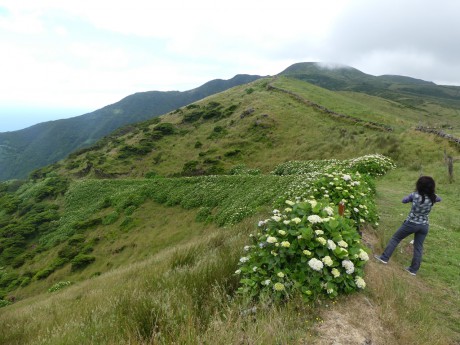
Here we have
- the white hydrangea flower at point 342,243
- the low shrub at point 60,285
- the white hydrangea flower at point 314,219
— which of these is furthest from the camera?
the low shrub at point 60,285

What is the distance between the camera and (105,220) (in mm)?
28734

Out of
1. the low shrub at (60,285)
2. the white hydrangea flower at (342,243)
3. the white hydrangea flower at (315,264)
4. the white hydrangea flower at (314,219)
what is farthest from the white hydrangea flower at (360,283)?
the low shrub at (60,285)

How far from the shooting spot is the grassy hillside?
14.0 feet

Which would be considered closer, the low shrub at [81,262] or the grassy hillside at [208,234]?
the grassy hillside at [208,234]

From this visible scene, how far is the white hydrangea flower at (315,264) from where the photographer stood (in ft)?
14.2

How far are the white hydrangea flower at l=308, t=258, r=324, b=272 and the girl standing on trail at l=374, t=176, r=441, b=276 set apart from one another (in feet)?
12.6

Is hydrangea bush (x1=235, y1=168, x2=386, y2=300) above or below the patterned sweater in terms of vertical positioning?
above

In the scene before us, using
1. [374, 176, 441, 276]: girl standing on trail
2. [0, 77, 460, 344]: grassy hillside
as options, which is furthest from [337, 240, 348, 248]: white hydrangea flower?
[374, 176, 441, 276]: girl standing on trail

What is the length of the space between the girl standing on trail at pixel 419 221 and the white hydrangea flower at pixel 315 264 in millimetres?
3839

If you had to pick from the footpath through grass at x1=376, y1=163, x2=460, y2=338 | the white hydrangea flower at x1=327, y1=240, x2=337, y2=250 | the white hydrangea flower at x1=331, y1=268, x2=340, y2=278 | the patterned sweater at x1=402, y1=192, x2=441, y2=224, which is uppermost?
the white hydrangea flower at x1=327, y1=240, x2=337, y2=250

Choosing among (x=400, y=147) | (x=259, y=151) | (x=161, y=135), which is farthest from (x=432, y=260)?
(x=161, y=135)

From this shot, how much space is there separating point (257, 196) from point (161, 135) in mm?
41643

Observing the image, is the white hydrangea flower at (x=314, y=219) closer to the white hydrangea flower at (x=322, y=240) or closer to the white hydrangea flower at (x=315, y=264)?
the white hydrangea flower at (x=322, y=240)

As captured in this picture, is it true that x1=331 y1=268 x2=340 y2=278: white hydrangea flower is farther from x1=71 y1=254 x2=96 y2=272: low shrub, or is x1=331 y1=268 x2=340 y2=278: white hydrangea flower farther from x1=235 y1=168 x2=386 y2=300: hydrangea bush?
x1=71 y1=254 x2=96 y2=272: low shrub
